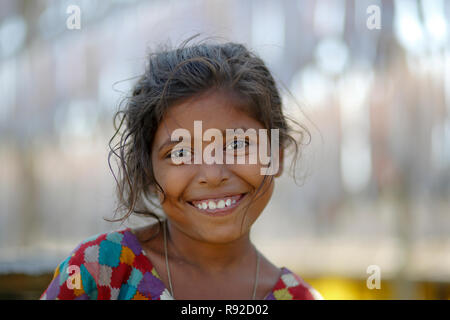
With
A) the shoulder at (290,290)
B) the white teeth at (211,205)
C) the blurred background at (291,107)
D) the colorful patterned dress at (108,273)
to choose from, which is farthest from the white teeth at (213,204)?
the blurred background at (291,107)

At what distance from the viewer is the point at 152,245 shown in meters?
1.53

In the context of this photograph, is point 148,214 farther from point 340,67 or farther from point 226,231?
point 340,67

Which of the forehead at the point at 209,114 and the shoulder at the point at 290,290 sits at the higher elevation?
the forehead at the point at 209,114

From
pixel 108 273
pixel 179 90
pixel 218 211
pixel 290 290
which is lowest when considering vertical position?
pixel 290 290

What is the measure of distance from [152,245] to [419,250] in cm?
224

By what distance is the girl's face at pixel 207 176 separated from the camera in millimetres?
1386

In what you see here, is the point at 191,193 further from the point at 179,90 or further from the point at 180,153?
the point at 179,90

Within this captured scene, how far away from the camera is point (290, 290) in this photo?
1566 mm

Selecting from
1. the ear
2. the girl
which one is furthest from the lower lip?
the ear

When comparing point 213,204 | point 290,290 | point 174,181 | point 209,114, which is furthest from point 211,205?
point 290,290

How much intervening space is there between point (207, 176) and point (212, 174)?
1cm

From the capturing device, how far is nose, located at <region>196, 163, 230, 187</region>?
1359mm

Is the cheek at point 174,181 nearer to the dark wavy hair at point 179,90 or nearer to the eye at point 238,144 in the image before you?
the dark wavy hair at point 179,90
